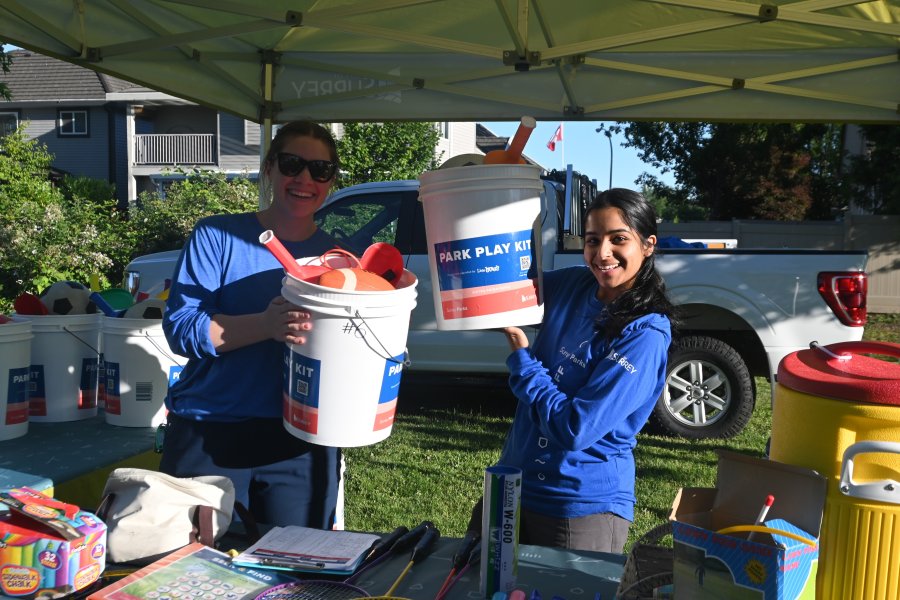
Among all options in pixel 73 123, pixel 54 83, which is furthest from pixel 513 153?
pixel 54 83

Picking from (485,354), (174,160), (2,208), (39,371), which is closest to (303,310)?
(39,371)

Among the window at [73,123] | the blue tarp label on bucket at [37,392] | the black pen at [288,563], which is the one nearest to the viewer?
the black pen at [288,563]

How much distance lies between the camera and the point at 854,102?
361 centimetres

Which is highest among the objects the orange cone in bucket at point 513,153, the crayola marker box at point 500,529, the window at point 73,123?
the window at point 73,123

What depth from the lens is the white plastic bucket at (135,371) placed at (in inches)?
142

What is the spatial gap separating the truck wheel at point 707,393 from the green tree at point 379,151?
10.9 metres

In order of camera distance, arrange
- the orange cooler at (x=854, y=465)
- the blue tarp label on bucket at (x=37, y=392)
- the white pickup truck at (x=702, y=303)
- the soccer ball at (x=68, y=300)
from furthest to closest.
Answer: the white pickup truck at (x=702, y=303), the soccer ball at (x=68, y=300), the blue tarp label on bucket at (x=37, y=392), the orange cooler at (x=854, y=465)

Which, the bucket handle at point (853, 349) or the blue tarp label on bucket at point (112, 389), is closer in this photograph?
the bucket handle at point (853, 349)

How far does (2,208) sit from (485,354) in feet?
35.3

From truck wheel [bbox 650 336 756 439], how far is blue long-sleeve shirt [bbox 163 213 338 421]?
4.69 metres

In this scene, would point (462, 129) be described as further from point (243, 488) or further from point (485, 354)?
point (243, 488)

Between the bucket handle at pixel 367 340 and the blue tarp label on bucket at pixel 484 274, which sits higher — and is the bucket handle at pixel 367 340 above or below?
below

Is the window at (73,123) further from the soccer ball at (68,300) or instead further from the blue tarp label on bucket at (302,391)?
the blue tarp label on bucket at (302,391)

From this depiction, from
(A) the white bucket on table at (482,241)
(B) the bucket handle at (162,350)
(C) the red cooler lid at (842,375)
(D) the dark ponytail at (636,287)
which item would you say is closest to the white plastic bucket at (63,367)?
(B) the bucket handle at (162,350)
